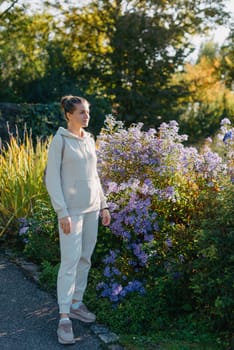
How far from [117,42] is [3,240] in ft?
40.4

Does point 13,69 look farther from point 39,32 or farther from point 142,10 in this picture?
point 142,10

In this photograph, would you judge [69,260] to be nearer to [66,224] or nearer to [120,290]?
[66,224]

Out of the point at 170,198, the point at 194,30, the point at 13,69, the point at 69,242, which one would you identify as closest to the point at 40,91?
the point at 13,69

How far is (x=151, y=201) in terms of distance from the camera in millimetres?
5148

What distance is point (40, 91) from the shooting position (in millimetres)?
14656

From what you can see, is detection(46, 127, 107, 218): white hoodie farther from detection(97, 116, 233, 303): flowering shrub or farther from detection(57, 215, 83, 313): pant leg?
detection(97, 116, 233, 303): flowering shrub

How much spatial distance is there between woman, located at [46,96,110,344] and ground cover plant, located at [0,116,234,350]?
0.54 meters

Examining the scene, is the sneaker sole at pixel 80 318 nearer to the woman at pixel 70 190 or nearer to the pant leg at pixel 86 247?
the pant leg at pixel 86 247

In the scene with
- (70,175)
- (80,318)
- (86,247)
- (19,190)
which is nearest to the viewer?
(70,175)

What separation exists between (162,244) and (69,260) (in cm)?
110

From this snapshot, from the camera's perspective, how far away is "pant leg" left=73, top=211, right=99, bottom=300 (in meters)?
4.17

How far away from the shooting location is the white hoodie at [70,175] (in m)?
3.87

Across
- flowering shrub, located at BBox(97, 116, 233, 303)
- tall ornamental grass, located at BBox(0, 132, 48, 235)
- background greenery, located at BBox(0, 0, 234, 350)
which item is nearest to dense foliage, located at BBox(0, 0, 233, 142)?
background greenery, located at BBox(0, 0, 234, 350)

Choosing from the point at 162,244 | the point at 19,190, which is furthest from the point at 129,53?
the point at 162,244
